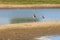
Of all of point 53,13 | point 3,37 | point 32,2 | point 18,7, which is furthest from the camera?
point 53,13

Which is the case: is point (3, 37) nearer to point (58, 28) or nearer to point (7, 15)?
point (58, 28)

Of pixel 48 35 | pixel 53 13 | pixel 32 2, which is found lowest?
pixel 53 13

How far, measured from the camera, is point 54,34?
0.69 ft

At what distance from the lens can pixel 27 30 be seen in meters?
0.19

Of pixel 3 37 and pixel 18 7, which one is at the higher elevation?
pixel 3 37

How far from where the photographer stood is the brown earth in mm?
190

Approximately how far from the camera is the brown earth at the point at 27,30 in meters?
0.19

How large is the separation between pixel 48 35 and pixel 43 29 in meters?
0.01

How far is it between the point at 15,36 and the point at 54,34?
5cm

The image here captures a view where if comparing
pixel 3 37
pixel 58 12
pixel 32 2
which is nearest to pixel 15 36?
pixel 3 37

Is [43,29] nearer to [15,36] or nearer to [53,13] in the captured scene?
[15,36]

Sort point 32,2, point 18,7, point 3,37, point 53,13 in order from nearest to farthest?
1. point 3,37
2. point 18,7
3. point 32,2
4. point 53,13

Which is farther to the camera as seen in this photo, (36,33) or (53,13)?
(53,13)

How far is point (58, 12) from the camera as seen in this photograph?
2211 millimetres
